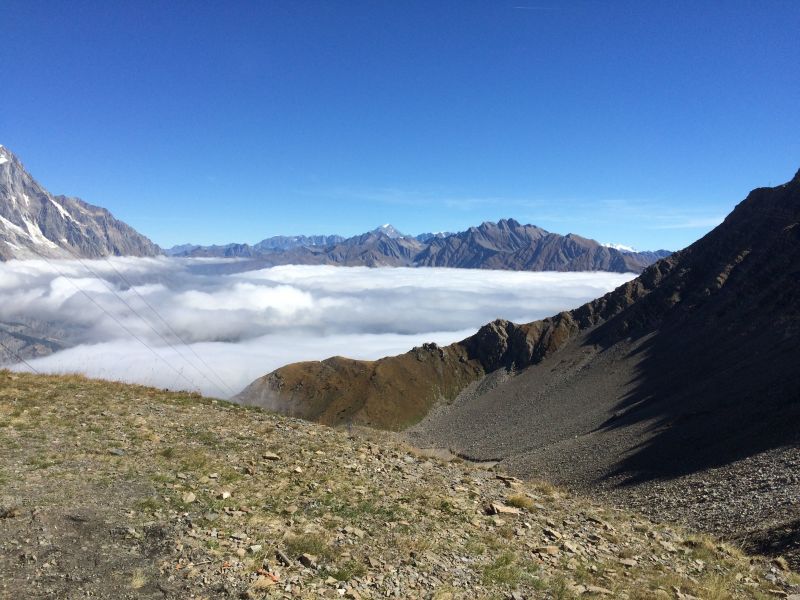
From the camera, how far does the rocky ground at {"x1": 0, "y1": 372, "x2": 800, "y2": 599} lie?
10070 millimetres

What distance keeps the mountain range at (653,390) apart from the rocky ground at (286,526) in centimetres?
842

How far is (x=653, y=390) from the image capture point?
101 m

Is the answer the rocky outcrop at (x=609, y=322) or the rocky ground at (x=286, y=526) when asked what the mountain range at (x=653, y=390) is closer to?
the rocky outcrop at (x=609, y=322)

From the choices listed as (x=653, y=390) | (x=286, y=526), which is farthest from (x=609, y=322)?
(x=286, y=526)

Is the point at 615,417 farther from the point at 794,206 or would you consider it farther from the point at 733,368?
the point at 794,206

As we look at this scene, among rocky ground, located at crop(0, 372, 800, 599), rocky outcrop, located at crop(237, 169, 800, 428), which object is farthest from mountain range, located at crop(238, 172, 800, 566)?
rocky ground, located at crop(0, 372, 800, 599)

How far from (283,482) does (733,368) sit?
92.4 metres

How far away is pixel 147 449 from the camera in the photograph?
16750 millimetres

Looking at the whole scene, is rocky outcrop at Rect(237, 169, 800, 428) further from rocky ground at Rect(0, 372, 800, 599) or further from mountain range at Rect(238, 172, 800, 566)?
rocky ground at Rect(0, 372, 800, 599)

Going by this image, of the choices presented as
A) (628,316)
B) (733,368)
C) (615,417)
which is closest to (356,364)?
(628,316)

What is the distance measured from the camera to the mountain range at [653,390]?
36.8 meters

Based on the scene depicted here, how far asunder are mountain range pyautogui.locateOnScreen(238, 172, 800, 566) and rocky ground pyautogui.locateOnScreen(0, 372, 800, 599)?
8.42m

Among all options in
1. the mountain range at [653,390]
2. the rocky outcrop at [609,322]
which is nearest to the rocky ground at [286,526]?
the mountain range at [653,390]

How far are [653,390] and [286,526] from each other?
106 m
